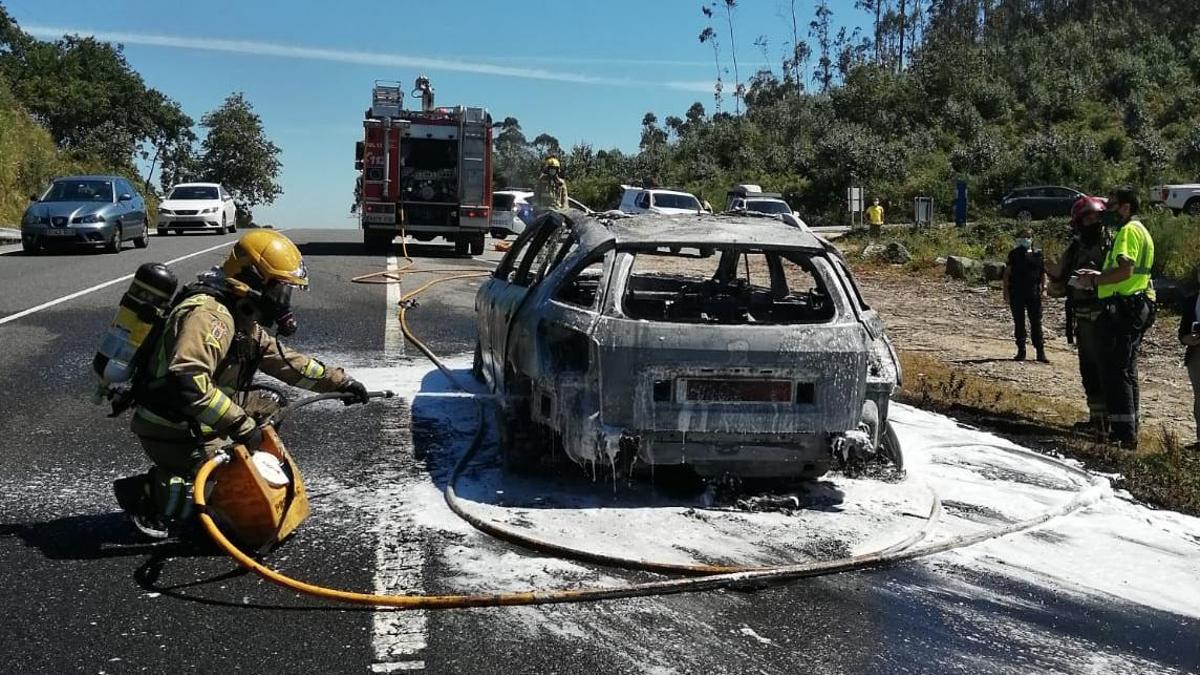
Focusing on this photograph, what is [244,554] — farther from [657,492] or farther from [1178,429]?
[1178,429]

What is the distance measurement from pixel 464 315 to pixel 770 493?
7.18 meters

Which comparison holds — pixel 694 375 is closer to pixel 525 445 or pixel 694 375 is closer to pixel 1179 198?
pixel 525 445

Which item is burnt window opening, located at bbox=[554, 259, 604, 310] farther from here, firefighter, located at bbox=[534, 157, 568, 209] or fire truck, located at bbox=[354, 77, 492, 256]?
fire truck, located at bbox=[354, 77, 492, 256]

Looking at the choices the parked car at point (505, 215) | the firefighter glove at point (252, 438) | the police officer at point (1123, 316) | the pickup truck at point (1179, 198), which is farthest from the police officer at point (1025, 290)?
the pickup truck at point (1179, 198)

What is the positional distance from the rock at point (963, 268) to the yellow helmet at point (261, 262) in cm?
1684

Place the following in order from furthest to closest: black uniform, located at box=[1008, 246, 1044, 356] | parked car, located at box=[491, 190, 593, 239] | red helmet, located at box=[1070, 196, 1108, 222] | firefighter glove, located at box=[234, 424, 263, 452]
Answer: parked car, located at box=[491, 190, 593, 239] < black uniform, located at box=[1008, 246, 1044, 356] < red helmet, located at box=[1070, 196, 1108, 222] < firefighter glove, located at box=[234, 424, 263, 452]

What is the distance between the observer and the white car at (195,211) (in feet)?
92.3

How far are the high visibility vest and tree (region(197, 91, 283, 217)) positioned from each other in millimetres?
55492

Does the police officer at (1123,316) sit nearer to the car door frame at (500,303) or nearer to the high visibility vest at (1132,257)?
the high visibility vest at (1132,257)

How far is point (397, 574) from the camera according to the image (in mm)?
4195

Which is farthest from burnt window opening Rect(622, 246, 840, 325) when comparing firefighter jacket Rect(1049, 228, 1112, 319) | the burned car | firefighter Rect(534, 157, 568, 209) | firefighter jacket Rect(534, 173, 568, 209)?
firefighter Rect(534, 157, 568, 209)

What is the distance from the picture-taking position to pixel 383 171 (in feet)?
66.8

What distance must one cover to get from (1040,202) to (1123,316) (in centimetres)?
3322

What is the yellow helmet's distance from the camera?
14.8 ft
